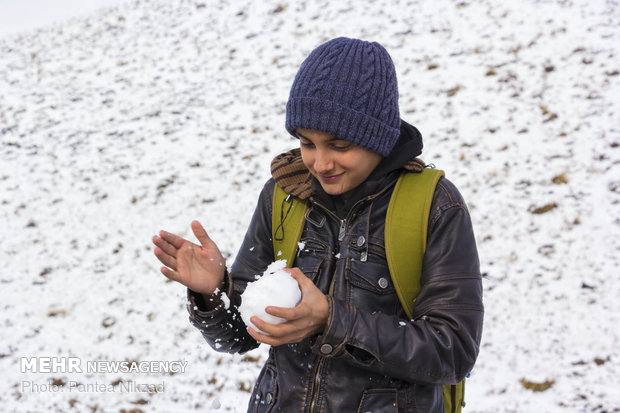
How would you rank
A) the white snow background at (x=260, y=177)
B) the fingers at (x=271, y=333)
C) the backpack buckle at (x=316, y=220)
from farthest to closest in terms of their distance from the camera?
1. the white snow background at (x=260, y=177)
2. the backpack buckle at (x=316, y=220)
3. the fingers at (x=271, y=333)

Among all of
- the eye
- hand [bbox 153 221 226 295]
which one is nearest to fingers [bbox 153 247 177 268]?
hand [bbox 153 221 226 295]

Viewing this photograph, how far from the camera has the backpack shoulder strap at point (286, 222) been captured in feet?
5.79

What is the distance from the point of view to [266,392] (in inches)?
68.8

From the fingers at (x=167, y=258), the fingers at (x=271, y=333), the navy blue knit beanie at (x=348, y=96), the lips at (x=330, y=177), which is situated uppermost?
the navy blue knit beanie at (x=348, y=96)

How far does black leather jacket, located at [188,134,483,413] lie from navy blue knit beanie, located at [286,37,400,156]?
0.67 ft

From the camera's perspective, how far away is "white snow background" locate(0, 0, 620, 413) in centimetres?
395

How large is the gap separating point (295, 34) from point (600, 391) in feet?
28.4

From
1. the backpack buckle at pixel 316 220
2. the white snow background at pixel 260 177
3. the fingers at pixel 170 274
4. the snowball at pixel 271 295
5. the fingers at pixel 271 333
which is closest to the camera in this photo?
the fingers at pixel 271 333

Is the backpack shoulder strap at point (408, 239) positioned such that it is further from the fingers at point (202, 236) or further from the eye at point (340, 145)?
the fingers at point (202, 236)

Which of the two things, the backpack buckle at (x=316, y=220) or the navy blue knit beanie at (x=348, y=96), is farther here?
the backpack buckle at (x=316, y=220)

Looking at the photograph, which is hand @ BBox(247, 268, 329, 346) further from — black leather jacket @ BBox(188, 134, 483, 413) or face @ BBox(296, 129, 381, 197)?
face @ BBox(296, 129, 381, 197)

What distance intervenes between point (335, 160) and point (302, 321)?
24.1 inches

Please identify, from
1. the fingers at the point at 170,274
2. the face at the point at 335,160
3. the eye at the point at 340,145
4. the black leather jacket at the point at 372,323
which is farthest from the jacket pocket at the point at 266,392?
the eye at the point at 340,145

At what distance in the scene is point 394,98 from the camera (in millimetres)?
1715
